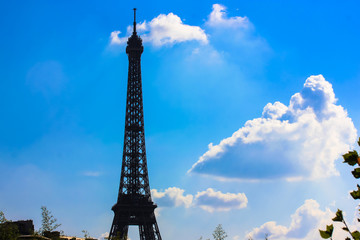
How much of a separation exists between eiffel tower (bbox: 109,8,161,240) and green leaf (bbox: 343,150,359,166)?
110 m

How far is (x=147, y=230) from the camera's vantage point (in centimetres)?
12144

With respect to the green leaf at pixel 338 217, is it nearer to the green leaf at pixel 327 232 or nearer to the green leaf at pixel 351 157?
the green leaf at pixel 327 232

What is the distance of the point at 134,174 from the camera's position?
12719 cm

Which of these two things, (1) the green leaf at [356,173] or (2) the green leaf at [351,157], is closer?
(2) the green leaf at [351,157]

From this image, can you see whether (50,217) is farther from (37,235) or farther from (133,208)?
(133,208)

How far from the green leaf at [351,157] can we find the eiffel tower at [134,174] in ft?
361

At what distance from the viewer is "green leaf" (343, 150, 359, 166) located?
7911mm

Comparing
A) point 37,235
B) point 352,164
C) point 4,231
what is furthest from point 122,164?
point 352,164

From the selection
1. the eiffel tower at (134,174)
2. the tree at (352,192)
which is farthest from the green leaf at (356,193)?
the eiffel tower at (134,174)

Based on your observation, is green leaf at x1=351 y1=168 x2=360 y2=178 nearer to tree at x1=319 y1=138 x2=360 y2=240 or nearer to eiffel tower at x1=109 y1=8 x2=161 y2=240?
tree at x1=319 y1=138 x2=360 y2=240

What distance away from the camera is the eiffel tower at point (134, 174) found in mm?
121188

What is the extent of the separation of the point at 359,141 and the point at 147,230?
386 ft

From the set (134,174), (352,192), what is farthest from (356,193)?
(134,174)

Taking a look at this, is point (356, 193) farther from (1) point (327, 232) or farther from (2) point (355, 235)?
(1) point (327, 232)
